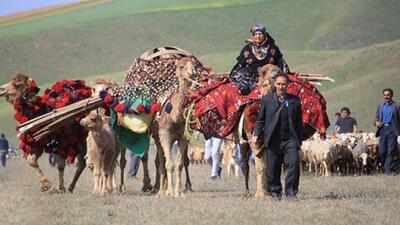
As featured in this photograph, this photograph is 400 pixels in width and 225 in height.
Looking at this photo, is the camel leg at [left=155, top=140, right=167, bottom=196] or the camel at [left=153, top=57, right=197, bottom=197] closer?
the camel at [left=153, top=57, right=197, bottom=197]

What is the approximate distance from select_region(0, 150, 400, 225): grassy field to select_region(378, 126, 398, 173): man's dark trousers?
18.5ft

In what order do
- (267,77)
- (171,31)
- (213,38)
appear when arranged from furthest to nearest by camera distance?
(171,31), (213,38), (267,77)

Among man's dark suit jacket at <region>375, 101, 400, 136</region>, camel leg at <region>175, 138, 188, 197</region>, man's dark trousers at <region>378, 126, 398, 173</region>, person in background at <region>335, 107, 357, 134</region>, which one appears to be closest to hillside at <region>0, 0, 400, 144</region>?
person in background at <region>335, 107, 357, 134</region>

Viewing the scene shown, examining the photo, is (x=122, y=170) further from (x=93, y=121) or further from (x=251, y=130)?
(x=251, y=130)

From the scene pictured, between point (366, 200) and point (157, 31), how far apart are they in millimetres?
79090

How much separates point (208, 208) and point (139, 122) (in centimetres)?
440

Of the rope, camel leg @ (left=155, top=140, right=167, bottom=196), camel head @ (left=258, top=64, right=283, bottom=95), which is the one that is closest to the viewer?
camel head @ (left=258, top=64, right=283, bottom=95)

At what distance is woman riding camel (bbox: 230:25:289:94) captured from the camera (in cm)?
1711

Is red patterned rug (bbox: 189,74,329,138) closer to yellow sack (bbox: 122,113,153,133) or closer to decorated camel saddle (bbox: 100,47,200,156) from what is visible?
decorated camel saddle (bbox: 100,47,200,156)

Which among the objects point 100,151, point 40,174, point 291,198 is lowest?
Result: point 291,198

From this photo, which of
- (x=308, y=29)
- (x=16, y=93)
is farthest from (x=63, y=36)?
(x=16, y=93)

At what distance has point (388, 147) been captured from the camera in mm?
25594

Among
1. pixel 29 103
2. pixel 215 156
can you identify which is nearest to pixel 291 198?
pixel 29 103

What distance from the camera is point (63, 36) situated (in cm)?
9262
